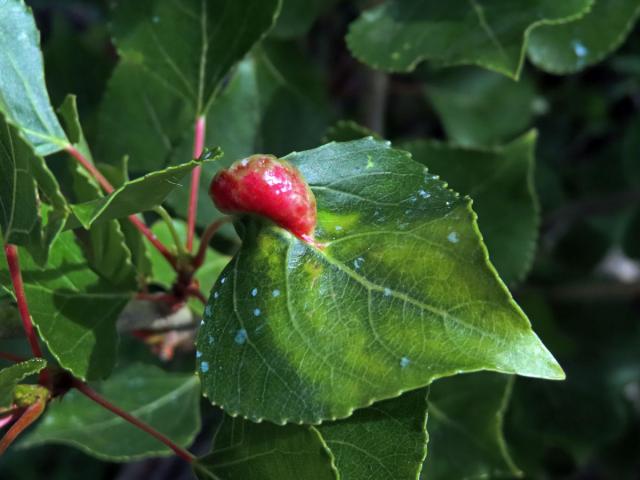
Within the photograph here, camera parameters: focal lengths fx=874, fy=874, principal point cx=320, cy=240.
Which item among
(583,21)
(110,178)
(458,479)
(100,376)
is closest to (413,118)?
(583,21)

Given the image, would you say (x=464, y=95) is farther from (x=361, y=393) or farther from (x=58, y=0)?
(x=361, y=393)

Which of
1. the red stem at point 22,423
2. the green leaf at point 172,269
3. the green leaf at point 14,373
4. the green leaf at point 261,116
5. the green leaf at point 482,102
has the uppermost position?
the green leaf at point 14,373

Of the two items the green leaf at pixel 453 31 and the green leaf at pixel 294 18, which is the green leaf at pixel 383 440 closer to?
the green leaf at pixel 453 31

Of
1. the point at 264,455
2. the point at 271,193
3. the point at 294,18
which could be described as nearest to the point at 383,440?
the point at 264,455

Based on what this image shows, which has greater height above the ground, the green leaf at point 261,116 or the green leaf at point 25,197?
the green leaf at point 25,197

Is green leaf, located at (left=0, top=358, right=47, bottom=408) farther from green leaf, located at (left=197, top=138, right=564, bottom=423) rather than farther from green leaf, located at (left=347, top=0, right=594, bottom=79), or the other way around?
green leaf, located at (left=347, top=0, right=594, bottom=79)

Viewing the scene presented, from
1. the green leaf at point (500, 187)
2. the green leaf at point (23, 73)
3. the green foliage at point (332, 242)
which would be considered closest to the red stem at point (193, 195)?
the green foliage at point (332, 242)

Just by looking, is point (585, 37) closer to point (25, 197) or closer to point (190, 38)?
point (190, 38)
